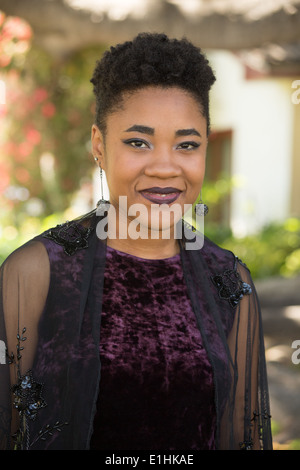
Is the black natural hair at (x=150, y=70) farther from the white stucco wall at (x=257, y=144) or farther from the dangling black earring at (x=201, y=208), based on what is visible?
the white stucco wall at (x=257, y=144)

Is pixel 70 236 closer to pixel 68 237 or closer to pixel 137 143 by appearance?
pixel 68 237

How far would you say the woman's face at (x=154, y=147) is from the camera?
2002 mm

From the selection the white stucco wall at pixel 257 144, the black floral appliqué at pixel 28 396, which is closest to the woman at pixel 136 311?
the black floral appliqué at pixel 28 396

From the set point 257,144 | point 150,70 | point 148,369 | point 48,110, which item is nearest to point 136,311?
point 148,369

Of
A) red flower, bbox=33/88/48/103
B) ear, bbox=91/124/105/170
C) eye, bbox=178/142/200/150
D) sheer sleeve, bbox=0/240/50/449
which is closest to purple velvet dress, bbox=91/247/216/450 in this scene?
sheer sleeve, bbox=0/240/50/449

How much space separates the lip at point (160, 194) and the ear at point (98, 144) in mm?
251

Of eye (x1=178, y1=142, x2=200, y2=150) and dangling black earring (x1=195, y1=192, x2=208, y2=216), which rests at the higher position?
eye (x1=178, y1=142, x2=200, y2=150)

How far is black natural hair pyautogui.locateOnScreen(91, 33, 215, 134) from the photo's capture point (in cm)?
203

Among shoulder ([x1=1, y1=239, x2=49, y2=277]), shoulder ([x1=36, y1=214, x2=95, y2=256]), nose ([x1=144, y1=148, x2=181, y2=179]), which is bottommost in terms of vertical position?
shoulder ([x1=1, y1=239, x2=49, y2=277])

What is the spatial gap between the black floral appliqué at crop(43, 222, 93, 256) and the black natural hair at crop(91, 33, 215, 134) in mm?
371

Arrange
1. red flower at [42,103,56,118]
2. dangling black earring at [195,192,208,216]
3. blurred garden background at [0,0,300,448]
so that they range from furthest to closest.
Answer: red flower at [42,103,56,118] < blurred garden background at [0,0,300,448] < dangling black earring at [195,192,208,216]

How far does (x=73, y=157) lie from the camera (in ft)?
33.3

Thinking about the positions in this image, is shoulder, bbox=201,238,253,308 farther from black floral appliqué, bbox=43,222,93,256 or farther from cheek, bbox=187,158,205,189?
black floral appliqué, bbox=43,222,93,256

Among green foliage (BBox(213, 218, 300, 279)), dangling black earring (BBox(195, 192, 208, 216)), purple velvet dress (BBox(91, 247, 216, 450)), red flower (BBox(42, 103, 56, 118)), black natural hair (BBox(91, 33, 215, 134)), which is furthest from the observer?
red flower (BBox(42, 103, 56, 118))
